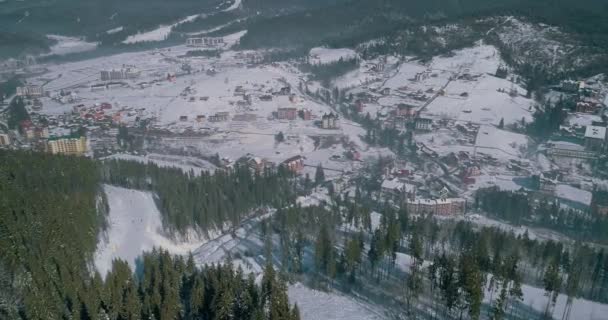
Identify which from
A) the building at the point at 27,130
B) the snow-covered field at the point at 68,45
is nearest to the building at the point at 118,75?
the building at the point at 27,130

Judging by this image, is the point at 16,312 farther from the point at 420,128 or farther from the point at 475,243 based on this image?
the point at 420,128

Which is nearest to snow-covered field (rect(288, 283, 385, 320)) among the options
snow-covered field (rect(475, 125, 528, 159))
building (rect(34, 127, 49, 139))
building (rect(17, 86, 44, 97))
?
snow-covered field (rect(475, 125, 528, 159))

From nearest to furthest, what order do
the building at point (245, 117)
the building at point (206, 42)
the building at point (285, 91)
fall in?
the building at point (245, 117) < the building at point (285, 91) < the building at point (206, 42)

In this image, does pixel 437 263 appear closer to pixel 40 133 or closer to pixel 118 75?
pixel 40 133

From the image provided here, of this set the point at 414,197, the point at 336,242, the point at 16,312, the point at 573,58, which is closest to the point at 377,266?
the point at 336,242

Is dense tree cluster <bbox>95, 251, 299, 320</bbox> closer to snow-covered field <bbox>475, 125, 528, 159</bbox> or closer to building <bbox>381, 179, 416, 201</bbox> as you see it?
building <bbox>381, 179, 416, 201</bbox>

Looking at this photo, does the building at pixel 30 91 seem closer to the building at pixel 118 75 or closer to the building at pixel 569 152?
→ the building at pixel 118 75
